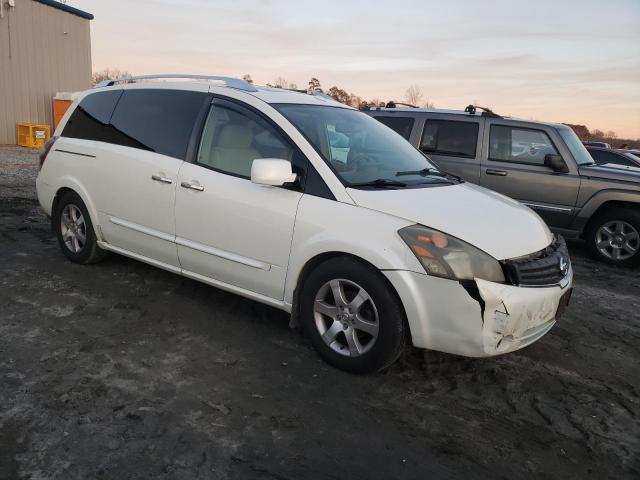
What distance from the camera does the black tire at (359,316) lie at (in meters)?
3.14

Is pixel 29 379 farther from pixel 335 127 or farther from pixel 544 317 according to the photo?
pixel 544 317

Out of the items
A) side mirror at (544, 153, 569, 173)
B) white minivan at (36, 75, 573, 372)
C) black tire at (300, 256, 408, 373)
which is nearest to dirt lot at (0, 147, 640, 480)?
black tire at (300, 256, 408, 373)

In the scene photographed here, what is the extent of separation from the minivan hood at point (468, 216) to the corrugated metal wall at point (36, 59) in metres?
19.0

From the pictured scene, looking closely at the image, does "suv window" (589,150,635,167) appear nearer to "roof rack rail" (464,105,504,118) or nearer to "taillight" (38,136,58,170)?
"roof rack rail" (464,105,504,118)

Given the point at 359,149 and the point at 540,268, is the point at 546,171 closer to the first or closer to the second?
the point at 359,149

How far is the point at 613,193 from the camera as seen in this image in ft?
22.2

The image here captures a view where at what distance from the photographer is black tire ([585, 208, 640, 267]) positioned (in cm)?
673

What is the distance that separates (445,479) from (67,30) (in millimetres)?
22575

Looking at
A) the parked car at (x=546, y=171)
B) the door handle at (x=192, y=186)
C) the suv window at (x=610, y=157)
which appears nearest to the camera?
the door handle at (x=192, y=186)

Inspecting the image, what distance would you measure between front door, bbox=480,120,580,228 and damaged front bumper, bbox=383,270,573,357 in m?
4.34

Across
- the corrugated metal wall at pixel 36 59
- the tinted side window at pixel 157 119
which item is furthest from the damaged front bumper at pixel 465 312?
the corrugated metal wall at pixel 36 59

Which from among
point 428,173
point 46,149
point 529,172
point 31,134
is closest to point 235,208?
point 428,173

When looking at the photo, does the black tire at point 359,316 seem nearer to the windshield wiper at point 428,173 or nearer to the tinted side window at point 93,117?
the windshield wiper at point 428,173

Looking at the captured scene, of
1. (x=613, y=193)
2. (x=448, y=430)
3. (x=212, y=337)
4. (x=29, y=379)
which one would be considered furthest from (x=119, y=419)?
(x=613, y=193)
